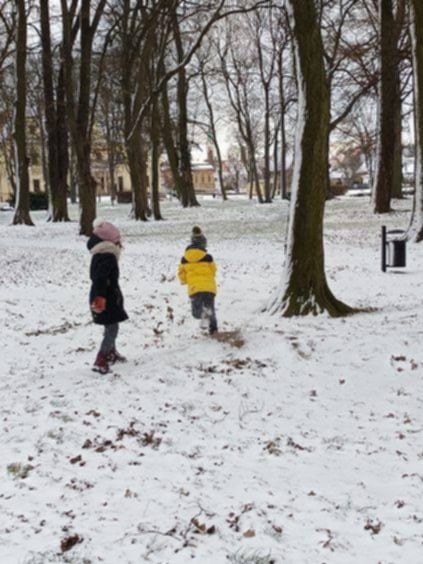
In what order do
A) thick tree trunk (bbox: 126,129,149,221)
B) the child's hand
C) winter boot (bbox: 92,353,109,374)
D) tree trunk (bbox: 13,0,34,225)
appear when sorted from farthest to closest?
thick tree trunk (bbox: 126,129,149,221)
tree trunk (bbox: 13,0,34,225)
winter boot (bbox: 92,353,109,374)
the child's hand

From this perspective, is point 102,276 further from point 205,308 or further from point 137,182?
point 137,182

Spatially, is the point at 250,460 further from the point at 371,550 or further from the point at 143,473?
the point at 371,550

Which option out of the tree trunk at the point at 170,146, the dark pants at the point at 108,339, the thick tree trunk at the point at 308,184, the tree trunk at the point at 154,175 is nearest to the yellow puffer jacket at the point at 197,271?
the thick tree trunk at the point at 308,184

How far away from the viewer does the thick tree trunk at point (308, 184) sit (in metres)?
7.63

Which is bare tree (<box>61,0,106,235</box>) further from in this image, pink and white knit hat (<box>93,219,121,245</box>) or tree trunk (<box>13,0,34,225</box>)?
pink and white knit hat (<box>93,219,121,245</box>)

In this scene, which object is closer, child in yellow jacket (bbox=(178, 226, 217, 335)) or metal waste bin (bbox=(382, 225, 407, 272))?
child in yellow jacket (bbox=(178, 226, 217, 335))

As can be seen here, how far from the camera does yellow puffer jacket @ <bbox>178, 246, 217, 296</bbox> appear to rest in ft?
24.3

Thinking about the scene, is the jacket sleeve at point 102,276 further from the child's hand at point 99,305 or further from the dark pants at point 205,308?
the dark pants at point 205,308

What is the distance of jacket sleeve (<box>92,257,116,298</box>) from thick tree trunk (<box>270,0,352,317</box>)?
2.83m

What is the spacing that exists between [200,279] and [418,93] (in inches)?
327

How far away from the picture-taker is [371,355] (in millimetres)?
6344

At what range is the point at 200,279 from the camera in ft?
24.3

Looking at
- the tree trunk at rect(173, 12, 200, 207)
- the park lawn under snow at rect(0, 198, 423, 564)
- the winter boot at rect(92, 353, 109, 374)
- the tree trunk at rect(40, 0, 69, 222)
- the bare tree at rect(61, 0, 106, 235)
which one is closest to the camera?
the park lawn under snow at rect(0, 198, 423, 564)

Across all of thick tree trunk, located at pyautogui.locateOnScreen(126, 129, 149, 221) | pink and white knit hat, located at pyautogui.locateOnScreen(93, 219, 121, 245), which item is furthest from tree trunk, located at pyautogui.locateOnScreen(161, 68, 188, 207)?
pink and white knit hat, located at pyautogui.locateOnScreen(93, 219, 121, 245)
